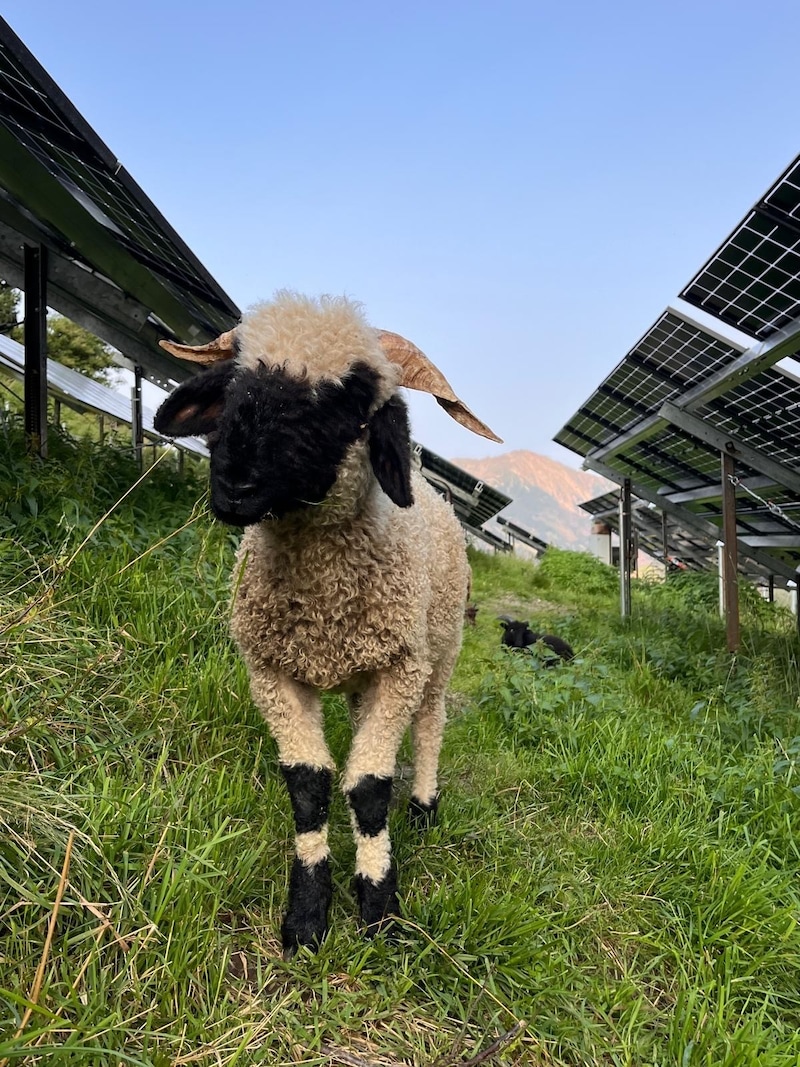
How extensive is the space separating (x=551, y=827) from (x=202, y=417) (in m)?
2.26

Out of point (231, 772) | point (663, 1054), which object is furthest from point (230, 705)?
point (663, 1054)

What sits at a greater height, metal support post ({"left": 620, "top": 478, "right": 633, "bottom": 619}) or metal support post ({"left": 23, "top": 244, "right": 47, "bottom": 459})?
metal support post ({"left": 23, "top": 244, "right": 47, "bottom": 459})

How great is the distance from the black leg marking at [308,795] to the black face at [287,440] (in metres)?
0.86

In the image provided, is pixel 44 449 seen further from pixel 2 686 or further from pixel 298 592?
pixel 298 592

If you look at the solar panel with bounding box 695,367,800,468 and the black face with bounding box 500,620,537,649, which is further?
the black face with bounding box 500,620,537,649

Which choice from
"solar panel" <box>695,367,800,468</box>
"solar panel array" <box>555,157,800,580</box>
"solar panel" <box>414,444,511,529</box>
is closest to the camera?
"solar panel array" <box>555,157,800,580</box>

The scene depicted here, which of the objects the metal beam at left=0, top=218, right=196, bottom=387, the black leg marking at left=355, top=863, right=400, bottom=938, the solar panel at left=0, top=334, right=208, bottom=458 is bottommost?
the black leg marking at left=355, top=863, right=400, bottom=938

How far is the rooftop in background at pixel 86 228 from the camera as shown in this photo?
3.16 meters

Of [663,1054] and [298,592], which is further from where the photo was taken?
[298,592]

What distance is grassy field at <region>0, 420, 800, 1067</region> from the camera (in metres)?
1.60

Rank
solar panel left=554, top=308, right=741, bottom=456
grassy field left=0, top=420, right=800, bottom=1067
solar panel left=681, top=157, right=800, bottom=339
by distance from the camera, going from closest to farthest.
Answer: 1. grassy field left=0, top=420, right=800, bottom=1067
2. solar panel left=681, top=157, right=800, bottom=339
3. solar panel left=554, top=308, right=741, bottom=456

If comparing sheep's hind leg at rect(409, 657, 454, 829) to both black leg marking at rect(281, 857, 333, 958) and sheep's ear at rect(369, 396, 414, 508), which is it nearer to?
black leg marking at rect(281, 857, 333, 958)

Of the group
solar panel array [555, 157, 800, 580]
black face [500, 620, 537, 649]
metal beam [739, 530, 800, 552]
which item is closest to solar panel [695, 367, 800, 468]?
solar panel array [555, 157, 800, 580]

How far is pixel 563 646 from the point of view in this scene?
6.67 meters
